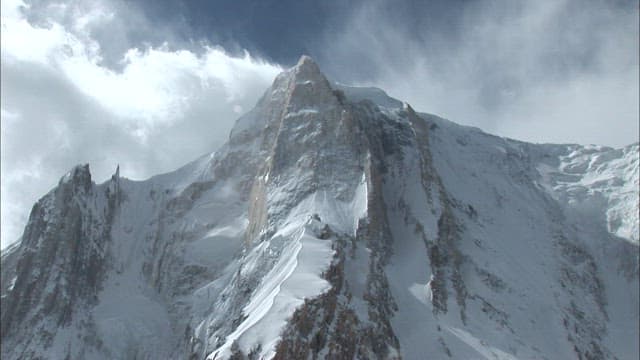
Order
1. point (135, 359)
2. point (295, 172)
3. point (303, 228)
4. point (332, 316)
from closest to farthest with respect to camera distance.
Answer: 1. point (332, 316)
2. point (303, 228)
3. point (135, 359)
4. point (295, 172)

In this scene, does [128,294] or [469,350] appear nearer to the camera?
[469,350]

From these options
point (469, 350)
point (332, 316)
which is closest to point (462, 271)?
point (469, 350)

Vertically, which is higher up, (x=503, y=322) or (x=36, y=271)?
(x=36, y=271)

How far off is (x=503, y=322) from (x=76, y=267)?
294 feet

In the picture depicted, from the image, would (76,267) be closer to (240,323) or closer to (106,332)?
(106,332)

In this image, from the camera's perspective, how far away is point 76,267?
198125 mm

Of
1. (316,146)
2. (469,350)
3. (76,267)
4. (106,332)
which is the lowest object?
(469,350)

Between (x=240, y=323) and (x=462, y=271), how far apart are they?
53.8m

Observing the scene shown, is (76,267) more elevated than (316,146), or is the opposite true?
(316,146)

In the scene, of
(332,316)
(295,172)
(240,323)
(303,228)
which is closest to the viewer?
(332,316)

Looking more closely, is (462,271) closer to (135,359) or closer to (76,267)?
(135,359)

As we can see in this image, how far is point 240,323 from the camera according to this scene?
152 meters

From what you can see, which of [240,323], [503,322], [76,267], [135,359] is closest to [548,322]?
[503,322]

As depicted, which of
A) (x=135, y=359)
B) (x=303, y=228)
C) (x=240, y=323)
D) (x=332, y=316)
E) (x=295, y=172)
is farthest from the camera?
(x=295, y=172)
